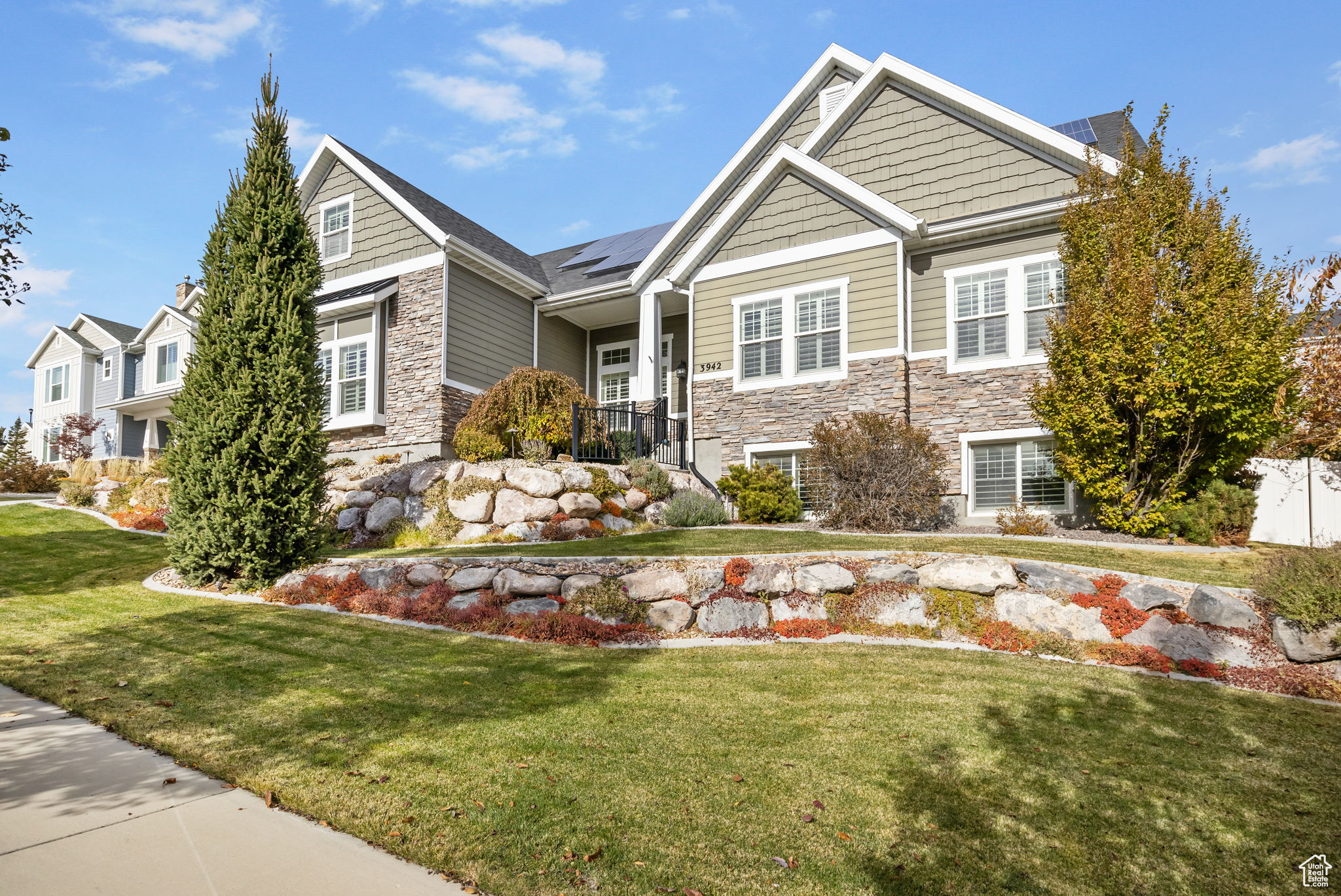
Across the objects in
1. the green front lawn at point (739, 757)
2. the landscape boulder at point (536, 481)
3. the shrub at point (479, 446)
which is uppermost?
the shrub at point (479, 446)

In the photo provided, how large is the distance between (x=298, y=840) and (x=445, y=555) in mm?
6570

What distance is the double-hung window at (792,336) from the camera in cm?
1420

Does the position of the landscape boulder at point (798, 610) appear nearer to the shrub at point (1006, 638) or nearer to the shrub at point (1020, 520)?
the shrub at point (1006, 638)

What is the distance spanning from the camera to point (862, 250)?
45.9ft

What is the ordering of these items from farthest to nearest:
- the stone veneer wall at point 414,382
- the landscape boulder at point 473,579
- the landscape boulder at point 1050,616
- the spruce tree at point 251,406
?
1. the stone veneer wall at point 414,382
2. the spruce tree at point 251,406
3. the landscape boulder at point 473,579
4. the landscape boulder at point 1050,616

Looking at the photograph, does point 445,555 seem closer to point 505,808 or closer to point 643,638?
point 643,638

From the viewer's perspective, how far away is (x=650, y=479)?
13656 mm

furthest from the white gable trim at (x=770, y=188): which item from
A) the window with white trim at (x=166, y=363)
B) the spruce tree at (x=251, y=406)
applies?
the window with white trim at (x=166, y=363)

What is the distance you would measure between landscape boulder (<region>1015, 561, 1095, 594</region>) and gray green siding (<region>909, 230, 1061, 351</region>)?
693 centimetres

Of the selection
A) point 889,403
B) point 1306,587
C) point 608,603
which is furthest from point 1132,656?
point 889,403

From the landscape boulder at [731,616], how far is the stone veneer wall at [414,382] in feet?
32.6

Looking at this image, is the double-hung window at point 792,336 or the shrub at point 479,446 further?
the double-hung window at point 792,336

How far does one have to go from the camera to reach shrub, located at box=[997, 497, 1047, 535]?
36.7ft

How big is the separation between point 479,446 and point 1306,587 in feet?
39.4
